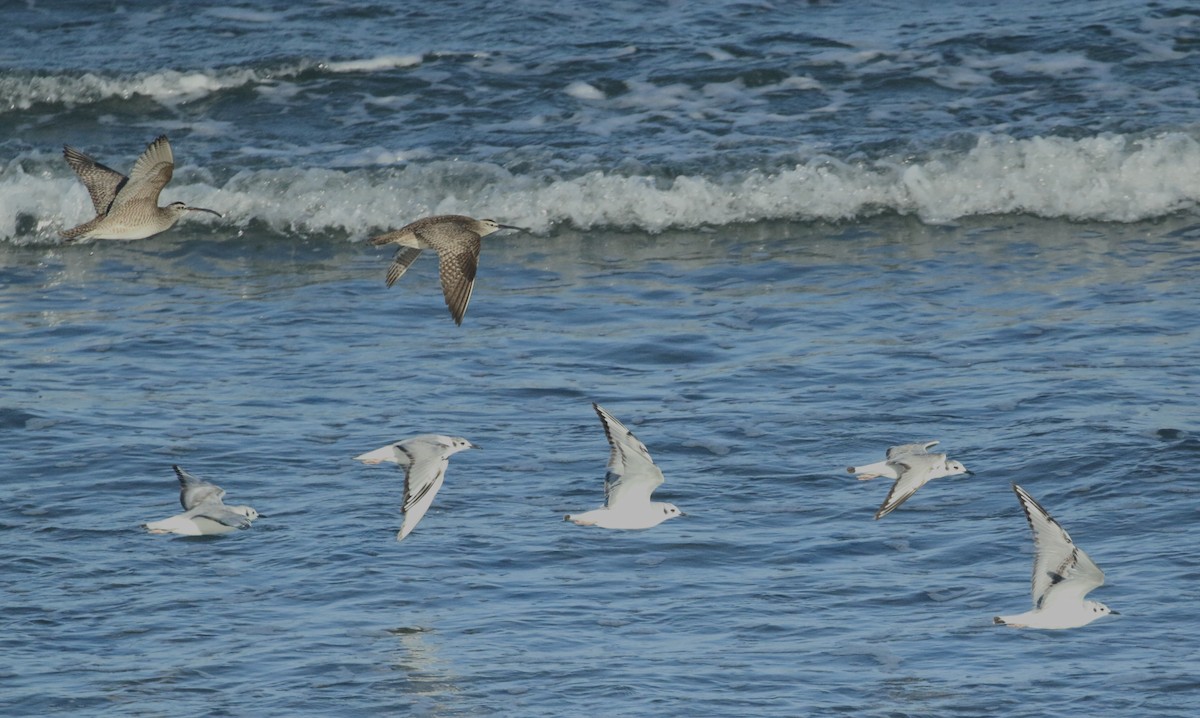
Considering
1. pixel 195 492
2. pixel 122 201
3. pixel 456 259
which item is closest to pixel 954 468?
pixel 456 259

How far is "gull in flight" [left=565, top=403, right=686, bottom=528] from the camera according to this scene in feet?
30.2

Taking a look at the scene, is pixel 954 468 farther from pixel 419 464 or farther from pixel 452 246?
pixel 452 246

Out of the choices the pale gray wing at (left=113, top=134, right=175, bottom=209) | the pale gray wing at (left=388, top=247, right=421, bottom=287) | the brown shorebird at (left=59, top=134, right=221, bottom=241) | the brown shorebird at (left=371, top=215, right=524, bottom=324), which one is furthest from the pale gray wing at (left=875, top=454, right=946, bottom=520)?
the brown shorebird at (left=59, top=134, right=221, bottom=241)

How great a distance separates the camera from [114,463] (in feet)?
35.8

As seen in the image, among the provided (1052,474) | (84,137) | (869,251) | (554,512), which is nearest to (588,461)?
(554,512)

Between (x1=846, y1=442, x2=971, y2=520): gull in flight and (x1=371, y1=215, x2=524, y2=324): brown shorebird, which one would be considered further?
(x1=371, y1=215, x2=524, y2=324): brown shorebird

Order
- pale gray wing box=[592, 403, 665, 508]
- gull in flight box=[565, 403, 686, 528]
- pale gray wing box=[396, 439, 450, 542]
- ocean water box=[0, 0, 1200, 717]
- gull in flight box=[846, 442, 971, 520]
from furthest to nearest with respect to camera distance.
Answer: gull in flight box=[846, 442, 971, 520] → gull in flight box=[565, 403, 686, 528] → pale gray wing box=[396, 439, 450, 542] → pale gray wing box=[592, 403, 665, 508] → ocean water box=[0, 0, 1200, 717]

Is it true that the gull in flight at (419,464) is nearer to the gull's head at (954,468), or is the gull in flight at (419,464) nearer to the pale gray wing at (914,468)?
the pale gray wing at (914,468)

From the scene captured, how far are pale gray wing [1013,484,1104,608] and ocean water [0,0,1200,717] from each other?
35 centimetres

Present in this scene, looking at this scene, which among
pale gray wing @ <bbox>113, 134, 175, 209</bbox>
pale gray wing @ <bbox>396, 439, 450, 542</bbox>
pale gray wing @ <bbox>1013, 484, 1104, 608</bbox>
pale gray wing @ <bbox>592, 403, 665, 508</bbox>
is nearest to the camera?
pale gray wing @ <bbox>1013, 484, 1104, 608</bbox>

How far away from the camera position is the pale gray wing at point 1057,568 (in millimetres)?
8227

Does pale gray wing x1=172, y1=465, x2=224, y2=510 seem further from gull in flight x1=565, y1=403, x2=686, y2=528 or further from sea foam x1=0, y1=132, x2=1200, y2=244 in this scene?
sea foam x1=0, y1=132, x2=1200, y2=244

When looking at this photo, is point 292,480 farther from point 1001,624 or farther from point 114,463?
point 1001,624

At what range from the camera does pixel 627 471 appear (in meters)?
9.26
